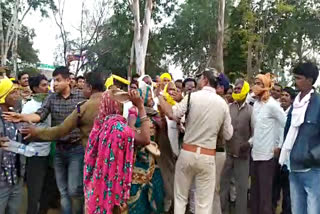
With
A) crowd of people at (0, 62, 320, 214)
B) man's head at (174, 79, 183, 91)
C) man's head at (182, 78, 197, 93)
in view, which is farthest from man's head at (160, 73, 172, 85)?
man's head at (174, 79, 183, 91)

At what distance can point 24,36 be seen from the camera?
40.9m

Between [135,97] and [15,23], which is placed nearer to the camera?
[135,97]

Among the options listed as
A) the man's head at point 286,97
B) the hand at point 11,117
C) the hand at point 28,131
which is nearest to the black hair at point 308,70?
the man's head at point 286,97

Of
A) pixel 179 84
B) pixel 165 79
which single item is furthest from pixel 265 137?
pixel 179 84

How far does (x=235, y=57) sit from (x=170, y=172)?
83.1ft

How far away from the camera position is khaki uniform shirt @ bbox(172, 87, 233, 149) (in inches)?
182

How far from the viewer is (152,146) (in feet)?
13.8

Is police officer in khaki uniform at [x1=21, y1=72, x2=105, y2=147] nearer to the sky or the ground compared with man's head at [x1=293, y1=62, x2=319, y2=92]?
nearer to the ground

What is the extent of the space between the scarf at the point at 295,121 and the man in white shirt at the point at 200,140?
75cm

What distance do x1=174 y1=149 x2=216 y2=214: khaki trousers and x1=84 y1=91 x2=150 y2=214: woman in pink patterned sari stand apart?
119cm

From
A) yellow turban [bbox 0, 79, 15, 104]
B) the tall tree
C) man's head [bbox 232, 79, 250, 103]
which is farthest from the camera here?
the tall tree

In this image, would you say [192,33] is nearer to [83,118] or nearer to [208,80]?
[208,80]

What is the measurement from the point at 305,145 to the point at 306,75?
718 millimetres

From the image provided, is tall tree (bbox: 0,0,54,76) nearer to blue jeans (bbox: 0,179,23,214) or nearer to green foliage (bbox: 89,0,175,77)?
green foliage (bbox: 89,0,175,77)
